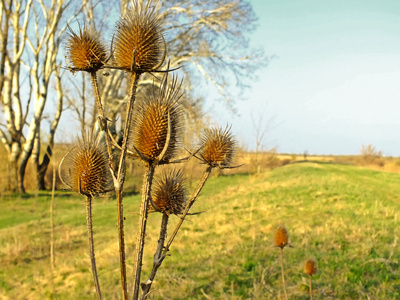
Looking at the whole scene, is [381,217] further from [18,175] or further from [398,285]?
[18,175]

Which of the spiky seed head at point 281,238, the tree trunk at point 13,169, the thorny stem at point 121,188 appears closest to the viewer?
the thorny stem at point 121,188

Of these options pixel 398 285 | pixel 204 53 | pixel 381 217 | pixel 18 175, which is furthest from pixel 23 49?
pixel 398 285

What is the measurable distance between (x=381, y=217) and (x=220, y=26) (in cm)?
976

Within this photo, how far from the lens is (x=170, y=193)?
3.41 ft

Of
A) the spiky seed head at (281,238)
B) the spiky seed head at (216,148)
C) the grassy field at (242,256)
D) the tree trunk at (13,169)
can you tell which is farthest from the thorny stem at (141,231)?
the tree trunk at (13,169)

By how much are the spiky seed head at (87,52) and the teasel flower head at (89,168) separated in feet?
0.82

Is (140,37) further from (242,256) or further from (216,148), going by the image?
(242,256)

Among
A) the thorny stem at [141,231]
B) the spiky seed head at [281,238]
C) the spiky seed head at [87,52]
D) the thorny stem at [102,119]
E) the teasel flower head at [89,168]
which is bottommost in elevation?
the spiky seed head at [281,238]

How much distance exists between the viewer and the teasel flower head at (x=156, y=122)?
0.83 m

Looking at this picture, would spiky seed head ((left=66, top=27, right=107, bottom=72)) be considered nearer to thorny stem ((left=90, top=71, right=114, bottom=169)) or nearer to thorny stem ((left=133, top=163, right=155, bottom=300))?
thorny stem ((left=90, top=71, right=114, bottom=169))

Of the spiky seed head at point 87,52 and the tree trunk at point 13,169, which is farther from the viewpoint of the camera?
the tree trunk at point 13,169

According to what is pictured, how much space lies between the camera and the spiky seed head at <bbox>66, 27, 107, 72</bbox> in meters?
0.88

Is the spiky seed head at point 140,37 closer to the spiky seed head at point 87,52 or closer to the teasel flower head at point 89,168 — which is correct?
the spiky seed head at point 87,52

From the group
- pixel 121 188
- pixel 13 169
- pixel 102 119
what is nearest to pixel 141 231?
pixel 121 188
